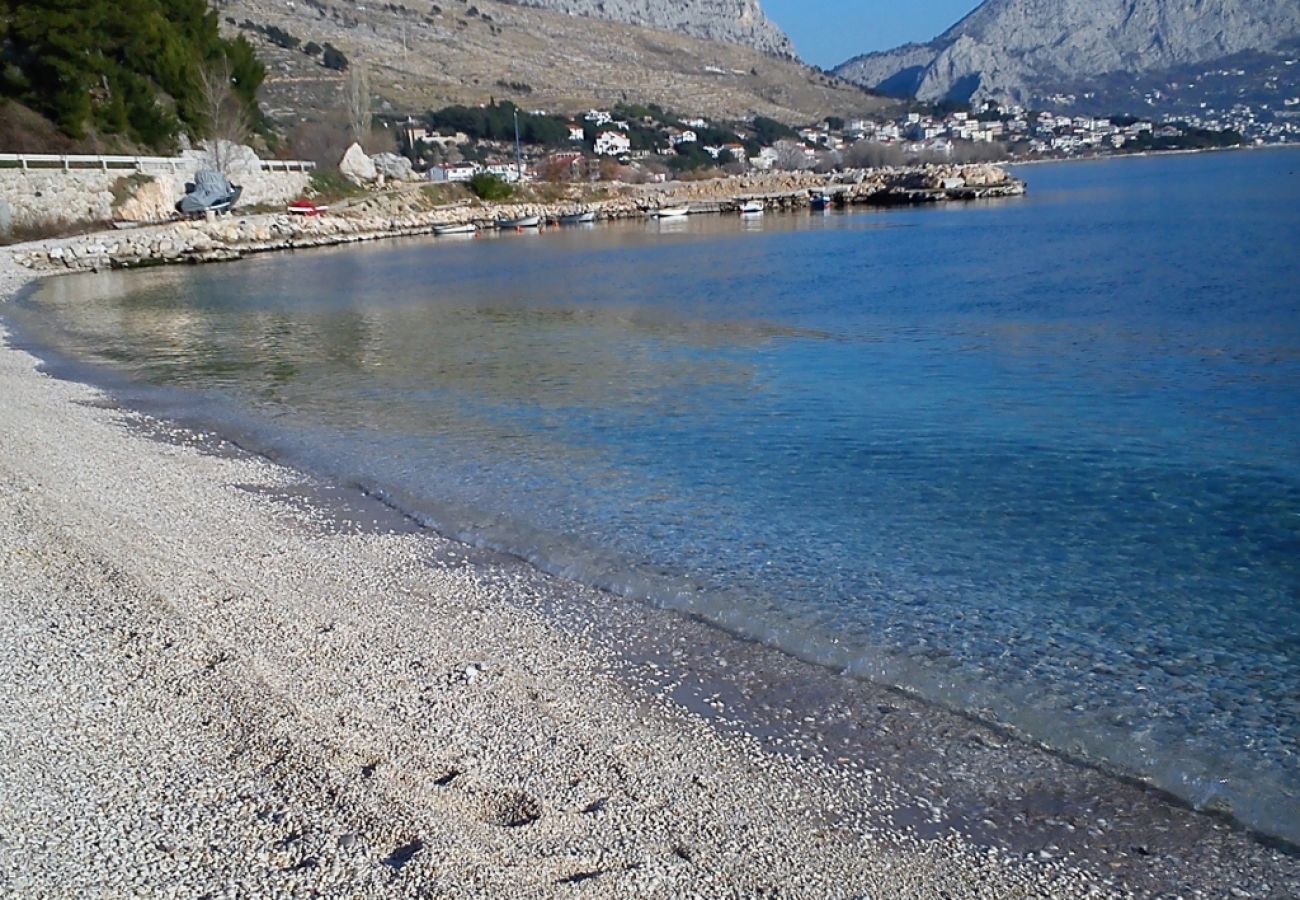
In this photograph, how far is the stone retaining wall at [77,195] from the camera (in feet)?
141

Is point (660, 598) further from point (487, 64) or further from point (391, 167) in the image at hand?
point (487, 64)

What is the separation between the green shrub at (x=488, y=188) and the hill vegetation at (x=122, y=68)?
2058 centimetres

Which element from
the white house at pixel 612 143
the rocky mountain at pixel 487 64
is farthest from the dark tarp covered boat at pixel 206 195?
the white house at pixel 612 143

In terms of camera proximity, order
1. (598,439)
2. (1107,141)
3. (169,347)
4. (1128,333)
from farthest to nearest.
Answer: (1107,141) < (169,347) < (1128,333) < (598,439)

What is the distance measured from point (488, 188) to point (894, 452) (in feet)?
242

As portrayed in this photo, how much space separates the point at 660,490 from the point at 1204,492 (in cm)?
516

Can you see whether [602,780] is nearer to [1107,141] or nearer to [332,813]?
[332,813]

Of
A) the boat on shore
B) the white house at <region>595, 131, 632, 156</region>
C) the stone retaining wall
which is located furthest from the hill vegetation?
the white house at <region>595, 131, 632, 156</region>

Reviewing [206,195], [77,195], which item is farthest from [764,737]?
[206,195]

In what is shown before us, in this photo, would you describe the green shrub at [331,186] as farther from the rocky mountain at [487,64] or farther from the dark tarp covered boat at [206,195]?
the rocky mountain at [487,64]

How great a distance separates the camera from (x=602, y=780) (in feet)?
16.2

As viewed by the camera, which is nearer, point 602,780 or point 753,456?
point 602,780

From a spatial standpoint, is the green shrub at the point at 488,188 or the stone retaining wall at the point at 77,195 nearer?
the stone retaining wall at the point at 77,195

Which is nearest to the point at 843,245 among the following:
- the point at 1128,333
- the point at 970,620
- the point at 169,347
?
the point at 1128,333
